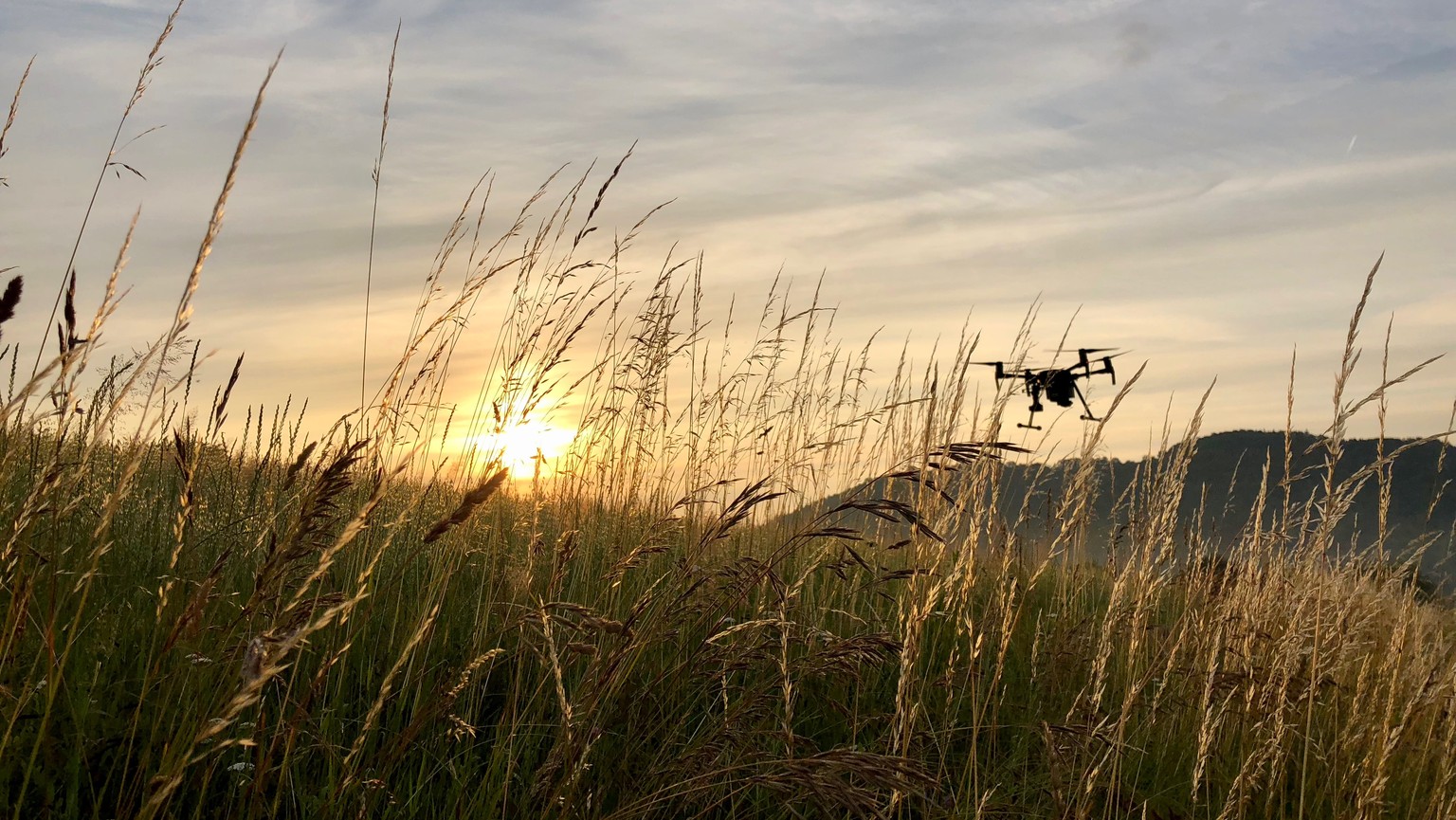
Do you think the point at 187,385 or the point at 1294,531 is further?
the point at 1294,531

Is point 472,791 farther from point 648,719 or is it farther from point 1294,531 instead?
point 1294,531

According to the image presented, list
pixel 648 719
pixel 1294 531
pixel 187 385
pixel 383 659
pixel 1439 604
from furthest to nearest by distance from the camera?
pixel 1439 604 → pixel 1294 531 → pixel 187 385 → pixel 383 659 → pixel 648 719

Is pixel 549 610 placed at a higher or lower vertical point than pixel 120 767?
higher

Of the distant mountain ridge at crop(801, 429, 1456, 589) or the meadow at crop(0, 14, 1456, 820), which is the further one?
the distant mountain ridge at crop(801, 429, 1456, 589)

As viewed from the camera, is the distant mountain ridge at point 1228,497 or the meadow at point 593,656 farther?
the distant mountain ridge at point 1228,497

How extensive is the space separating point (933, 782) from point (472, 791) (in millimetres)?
1117

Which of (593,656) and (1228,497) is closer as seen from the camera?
(593,656)

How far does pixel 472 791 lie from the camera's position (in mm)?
2211

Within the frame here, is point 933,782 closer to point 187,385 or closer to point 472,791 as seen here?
point 472,791

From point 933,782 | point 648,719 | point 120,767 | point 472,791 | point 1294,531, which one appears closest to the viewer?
point 933,782

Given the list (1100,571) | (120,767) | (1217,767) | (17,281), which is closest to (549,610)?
(120,767)

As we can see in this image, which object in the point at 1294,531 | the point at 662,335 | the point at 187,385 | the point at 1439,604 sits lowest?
the point at 1439,604

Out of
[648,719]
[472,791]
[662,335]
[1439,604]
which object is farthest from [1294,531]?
[1439,604]

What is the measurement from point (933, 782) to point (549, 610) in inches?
52.3
